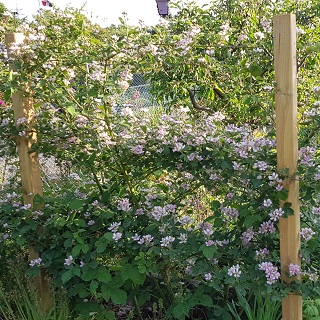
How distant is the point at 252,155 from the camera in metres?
1.96

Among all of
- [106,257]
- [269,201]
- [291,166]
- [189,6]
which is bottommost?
[106,257]

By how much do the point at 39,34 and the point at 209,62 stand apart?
2.82 feet

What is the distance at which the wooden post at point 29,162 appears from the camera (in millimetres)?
2391

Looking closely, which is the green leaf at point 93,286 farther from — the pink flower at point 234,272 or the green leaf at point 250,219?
the green leaf at point 250,219

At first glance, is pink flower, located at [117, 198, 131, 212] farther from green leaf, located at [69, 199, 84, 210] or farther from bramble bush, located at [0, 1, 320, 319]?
green leaf, located at [69, 199, 84, 210]

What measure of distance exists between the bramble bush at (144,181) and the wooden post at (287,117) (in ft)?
0.15

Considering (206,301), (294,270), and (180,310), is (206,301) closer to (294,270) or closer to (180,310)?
(180,310)

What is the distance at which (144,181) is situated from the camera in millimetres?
2473

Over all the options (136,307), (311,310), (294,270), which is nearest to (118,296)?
(136,307)

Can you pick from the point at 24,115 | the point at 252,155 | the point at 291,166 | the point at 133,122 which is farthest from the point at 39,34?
the point at 291,166

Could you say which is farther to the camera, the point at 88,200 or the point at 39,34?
the point at 88,200

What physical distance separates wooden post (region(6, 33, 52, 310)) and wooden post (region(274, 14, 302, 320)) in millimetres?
1241

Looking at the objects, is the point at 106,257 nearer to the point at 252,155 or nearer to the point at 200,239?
the point at 200,239

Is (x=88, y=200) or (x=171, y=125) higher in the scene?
(x=171, y=125)
